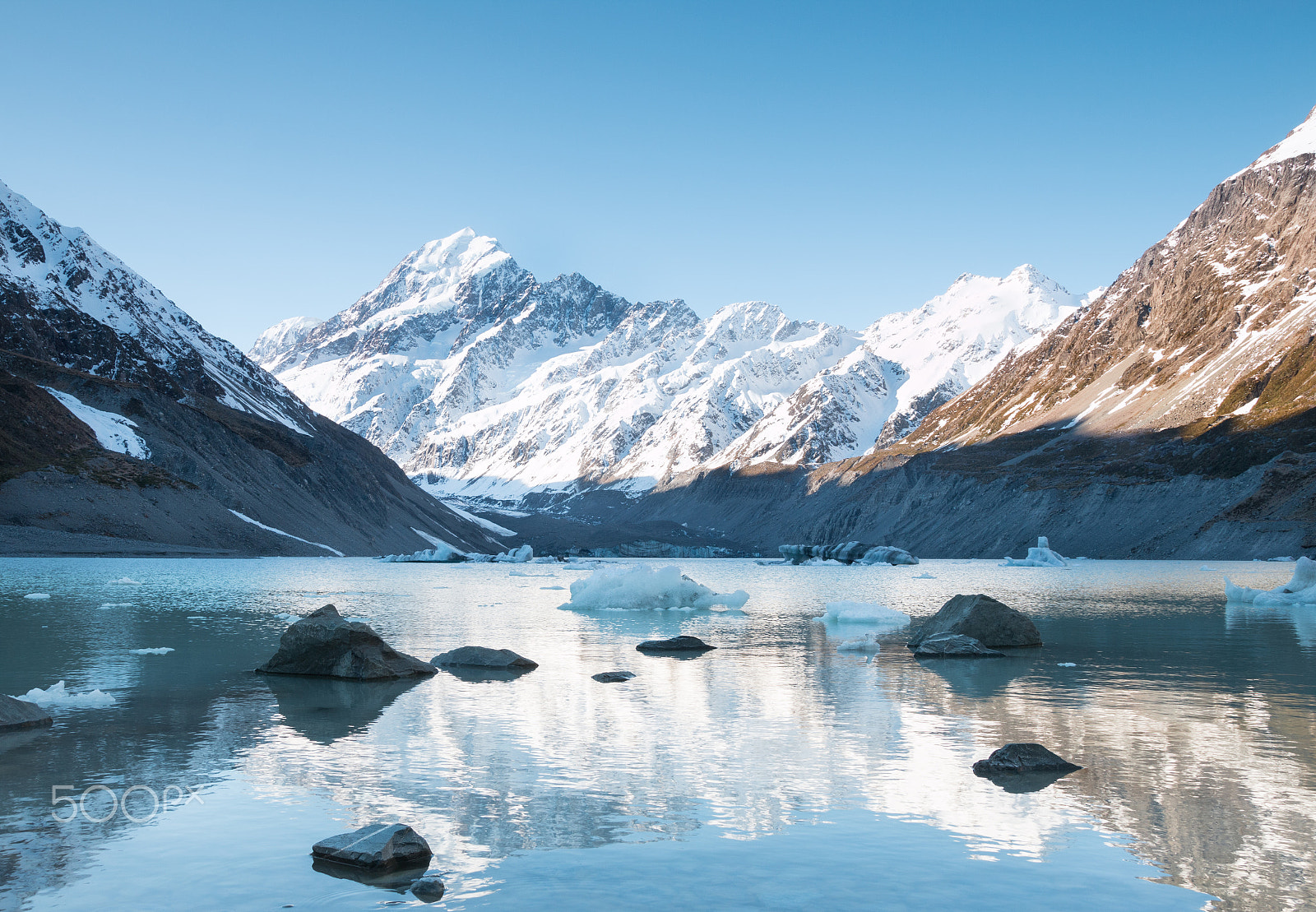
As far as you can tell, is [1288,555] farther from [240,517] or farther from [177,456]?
A: [177,456]

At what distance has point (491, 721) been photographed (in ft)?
59.5

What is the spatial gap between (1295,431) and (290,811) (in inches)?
5559

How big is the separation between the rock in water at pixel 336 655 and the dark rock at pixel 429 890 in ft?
46.9

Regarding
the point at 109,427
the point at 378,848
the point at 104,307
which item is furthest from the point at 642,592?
the point at 104,307

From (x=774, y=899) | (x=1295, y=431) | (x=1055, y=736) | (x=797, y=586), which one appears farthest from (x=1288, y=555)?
(x=774, y=899)

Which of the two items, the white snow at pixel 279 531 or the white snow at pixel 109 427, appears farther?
the white snow at pixel 279 531

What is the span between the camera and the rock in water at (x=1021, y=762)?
14289 millimetres

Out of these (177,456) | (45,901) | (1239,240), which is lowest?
(45,901)

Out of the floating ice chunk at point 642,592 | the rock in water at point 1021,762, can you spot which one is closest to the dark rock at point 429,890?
the rock in water at point 1021,762

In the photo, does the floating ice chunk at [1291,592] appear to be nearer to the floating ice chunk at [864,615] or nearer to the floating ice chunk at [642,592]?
the floating ice chunk at [864,615]

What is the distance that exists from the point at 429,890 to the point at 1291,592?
54.1 metres

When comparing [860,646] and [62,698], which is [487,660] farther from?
[860,646]
